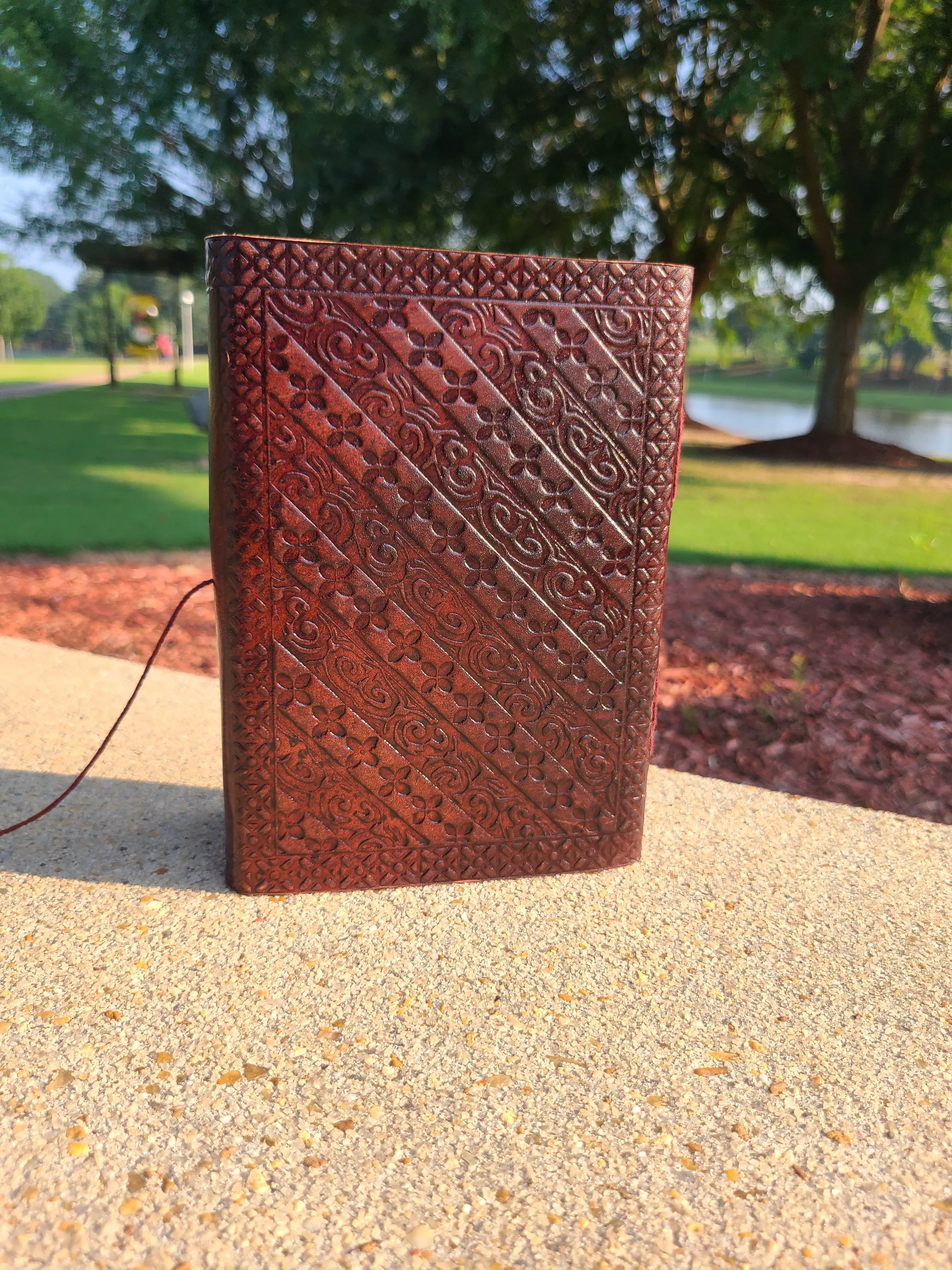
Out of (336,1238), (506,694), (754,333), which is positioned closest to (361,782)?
(506,694)

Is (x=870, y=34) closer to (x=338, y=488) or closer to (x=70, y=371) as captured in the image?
(x=338, y=488)

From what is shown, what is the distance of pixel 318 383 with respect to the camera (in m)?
2.30

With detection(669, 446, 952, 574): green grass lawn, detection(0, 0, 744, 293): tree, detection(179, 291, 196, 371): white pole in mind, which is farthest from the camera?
detection(179, 291, 196, 371): white pole

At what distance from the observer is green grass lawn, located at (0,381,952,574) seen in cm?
834

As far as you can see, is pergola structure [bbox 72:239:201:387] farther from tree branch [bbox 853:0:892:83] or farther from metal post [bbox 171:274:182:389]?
tree branch [bbox 853:0:892:83]

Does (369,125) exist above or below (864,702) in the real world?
above

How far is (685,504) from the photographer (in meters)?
11.8

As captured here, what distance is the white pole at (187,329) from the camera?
43.5m

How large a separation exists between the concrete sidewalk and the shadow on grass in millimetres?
14

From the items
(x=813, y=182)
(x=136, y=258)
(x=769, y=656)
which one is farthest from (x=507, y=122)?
(x=769, y=656)

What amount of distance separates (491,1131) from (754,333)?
101ft

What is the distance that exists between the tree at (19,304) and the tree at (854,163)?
6204cm

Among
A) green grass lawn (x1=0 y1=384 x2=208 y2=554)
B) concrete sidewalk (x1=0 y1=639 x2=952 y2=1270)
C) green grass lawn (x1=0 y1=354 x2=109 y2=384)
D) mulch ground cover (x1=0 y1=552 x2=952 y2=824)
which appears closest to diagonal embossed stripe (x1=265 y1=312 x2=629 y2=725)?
concrete sidewalk (x1=0 y1=639 x2=952 y2=1270)

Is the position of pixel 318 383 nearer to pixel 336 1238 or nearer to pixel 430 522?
pixel 430 522
